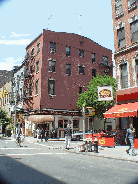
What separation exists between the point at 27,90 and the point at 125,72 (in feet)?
76.8

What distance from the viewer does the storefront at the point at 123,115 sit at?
1661 cm

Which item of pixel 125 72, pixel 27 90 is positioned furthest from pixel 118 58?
pixel 27 90

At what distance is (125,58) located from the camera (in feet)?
65.0

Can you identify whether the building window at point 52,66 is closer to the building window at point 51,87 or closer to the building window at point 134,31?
the building window at point 51,87

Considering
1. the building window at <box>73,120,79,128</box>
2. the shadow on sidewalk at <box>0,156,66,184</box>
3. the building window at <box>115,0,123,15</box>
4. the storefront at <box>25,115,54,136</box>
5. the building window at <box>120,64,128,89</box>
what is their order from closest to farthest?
the shadow on sidewalk at <box>0,156,66,184</box> → the building window at <box>120,64,128,89</box> → the building window at <box>115,0,123,15</box> → the storefront at <box>25,115,54,136</box> → the building window at <box>73,120,79,128</box>

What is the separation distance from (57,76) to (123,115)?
2004 cm

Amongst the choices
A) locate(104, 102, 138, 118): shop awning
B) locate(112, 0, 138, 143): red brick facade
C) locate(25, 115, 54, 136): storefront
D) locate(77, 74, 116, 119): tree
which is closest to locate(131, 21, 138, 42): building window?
locate(112, 0, 138, 143): red brick facade

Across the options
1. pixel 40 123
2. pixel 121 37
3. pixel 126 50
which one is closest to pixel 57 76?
pixel 40 123

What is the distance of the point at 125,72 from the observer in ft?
65.1

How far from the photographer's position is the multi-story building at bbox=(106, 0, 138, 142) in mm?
18562

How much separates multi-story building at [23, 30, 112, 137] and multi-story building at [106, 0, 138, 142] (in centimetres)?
1459

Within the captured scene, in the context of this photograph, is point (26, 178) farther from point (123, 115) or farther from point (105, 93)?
point (105, 93)

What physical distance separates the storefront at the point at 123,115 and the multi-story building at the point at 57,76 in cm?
1388

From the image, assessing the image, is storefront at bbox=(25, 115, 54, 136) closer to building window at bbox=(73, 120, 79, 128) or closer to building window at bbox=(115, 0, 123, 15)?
building window at bbox=(73, 120, 79, 128)
